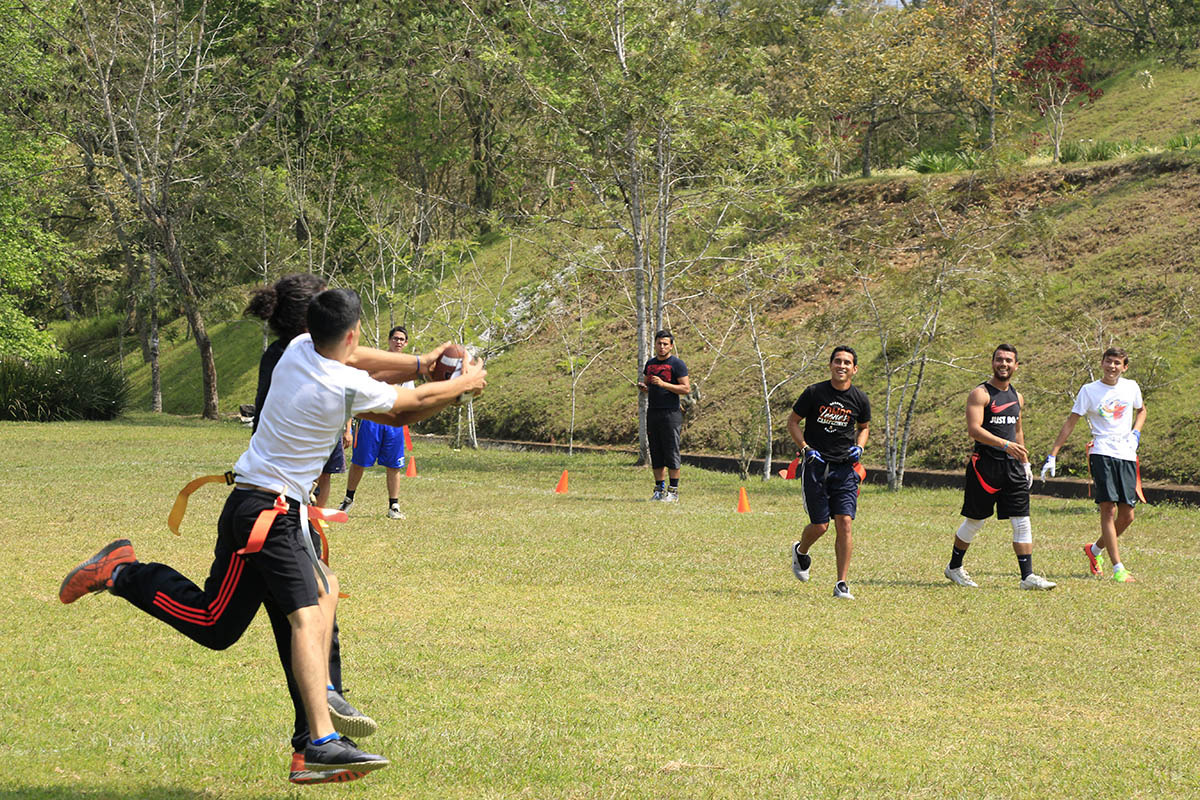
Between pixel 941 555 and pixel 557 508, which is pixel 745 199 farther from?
pixel 941 555

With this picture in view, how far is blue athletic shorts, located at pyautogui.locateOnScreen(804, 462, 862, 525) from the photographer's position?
9.61 metres

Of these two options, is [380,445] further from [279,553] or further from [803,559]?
[279,553]

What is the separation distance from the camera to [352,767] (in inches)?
174

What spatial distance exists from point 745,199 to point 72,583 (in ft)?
60.1

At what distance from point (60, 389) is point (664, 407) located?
23.7m

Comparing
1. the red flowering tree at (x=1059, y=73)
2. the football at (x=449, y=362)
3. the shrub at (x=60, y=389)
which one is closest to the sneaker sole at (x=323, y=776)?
the football at (x=449, y=362)

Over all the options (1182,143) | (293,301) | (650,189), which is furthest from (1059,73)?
(293,301)

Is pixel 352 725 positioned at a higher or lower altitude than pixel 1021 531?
lower

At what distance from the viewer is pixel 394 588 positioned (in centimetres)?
926

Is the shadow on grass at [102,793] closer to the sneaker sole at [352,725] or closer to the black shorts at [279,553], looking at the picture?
the sneaker sole at [352,725]

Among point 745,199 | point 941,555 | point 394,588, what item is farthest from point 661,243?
point 394,588

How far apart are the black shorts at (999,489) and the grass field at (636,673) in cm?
67

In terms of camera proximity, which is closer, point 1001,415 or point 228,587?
point 228,587

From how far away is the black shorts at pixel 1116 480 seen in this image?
10805 millimetres
